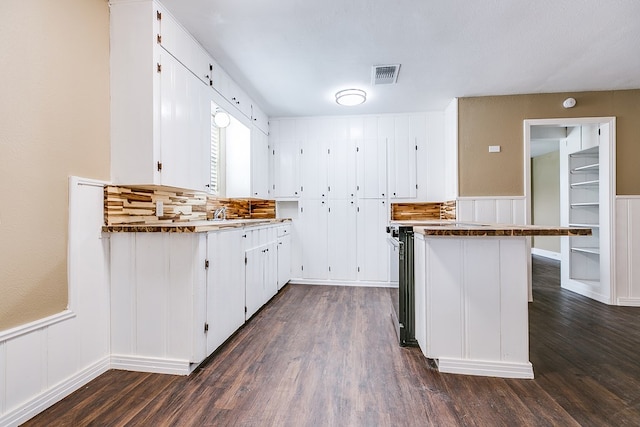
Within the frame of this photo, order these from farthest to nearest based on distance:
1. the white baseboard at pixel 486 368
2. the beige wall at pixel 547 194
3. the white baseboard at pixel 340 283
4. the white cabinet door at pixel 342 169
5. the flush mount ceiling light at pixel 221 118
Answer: the beige wall at pixel 547 194 < the white cabinet door at pixel 342 169 < the white baseboard at pixel 340 283 < the flush mount ceiling light at pixel 221 118 < the white baseboard at pixel 486 368

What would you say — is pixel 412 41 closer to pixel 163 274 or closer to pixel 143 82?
pixel 143 82

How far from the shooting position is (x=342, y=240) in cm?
430

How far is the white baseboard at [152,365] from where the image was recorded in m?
1.90

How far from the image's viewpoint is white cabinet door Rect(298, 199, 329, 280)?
14.2ft

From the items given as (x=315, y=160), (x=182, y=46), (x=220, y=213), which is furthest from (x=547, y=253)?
(x=182, y=46)

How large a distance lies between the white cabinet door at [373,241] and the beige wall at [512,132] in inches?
44.1

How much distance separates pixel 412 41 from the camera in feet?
7.95

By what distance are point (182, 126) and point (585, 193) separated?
523 centimetres

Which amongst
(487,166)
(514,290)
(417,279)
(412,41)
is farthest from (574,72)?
(417,279)

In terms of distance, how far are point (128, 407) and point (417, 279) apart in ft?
6.39

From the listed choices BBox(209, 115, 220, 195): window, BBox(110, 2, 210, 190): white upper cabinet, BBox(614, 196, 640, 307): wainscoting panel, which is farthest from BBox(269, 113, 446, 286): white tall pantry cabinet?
BBox(110, 2, 210, 190): white upper cabinet

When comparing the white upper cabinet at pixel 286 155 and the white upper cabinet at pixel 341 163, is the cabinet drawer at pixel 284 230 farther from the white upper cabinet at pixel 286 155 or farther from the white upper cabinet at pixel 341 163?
the white upper cabinet at pixel 341 163

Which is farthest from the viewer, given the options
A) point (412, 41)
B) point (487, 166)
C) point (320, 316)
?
point (487, 166)

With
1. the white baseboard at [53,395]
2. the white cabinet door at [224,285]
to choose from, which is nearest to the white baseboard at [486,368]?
the white cabinet door at [224,285]
